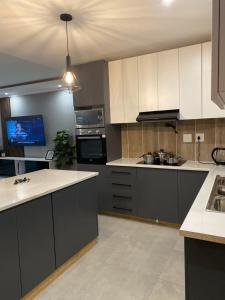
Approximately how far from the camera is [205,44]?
2.78 meters

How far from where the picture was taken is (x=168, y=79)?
305 cm

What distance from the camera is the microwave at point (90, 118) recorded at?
344 centimetres

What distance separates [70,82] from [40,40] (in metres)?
0.80

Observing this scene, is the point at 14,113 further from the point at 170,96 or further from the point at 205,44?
the point at 205,44

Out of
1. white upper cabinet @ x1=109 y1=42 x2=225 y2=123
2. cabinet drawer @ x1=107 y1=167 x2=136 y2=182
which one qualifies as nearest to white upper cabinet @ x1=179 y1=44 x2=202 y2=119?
white upper cabinet @ x1=109 y1=42 x2=225 y2=123

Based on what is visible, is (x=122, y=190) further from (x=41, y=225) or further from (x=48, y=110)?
(x=48, y=110)

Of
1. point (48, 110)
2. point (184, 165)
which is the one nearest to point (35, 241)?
point (184, 165)

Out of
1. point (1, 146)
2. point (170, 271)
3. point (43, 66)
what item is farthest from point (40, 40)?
point (1, 146)

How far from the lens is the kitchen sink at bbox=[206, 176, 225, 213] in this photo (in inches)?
62.8

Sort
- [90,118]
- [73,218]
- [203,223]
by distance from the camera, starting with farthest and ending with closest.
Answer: [90,118], [73,218], [203,223]

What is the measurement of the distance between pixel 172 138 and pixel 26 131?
434 centimetres

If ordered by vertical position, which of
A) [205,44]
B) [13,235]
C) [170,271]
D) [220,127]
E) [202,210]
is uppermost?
[205,44]

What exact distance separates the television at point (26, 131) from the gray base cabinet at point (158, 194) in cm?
371

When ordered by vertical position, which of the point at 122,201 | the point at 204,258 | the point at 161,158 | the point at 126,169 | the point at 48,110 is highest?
the point at 48,110
